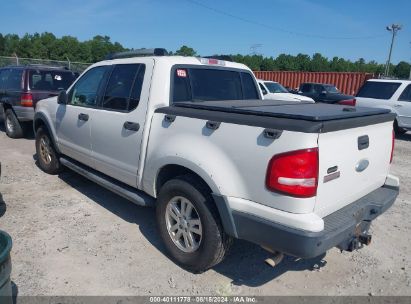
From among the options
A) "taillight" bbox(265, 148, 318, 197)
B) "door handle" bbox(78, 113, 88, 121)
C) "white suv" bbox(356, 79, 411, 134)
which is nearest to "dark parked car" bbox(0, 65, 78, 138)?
"door handle" bbox(78, 113, 88, 121)

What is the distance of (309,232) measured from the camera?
2400mm

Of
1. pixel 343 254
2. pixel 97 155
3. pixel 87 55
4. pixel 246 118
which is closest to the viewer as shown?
pixel 246 118

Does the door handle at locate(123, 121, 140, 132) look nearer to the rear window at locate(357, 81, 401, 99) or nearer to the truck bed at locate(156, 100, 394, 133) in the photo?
the truck bed at locate(156, 100, 394, 133)

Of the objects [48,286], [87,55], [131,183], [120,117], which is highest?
[87,55]

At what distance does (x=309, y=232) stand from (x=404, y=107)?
9.46 m

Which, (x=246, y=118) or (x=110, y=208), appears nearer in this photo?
(x=246, y=118)

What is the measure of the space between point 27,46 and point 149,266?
6953 cm

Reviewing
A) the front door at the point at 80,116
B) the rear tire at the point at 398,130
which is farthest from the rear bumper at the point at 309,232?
the rear tire at the point at 398,130

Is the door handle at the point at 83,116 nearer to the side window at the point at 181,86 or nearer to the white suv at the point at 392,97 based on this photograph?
the side window at the point at 181,86

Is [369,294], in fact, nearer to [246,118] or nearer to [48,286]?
[246,118]

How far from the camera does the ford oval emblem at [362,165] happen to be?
2896 millimetres

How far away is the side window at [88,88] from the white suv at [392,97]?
862 cm

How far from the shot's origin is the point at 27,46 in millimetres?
62750

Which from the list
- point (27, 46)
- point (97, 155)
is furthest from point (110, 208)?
point (27, 46)
